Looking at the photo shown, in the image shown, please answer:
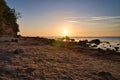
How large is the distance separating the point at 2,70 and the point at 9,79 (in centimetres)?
127

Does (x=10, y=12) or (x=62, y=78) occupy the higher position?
(x=10, y=12)

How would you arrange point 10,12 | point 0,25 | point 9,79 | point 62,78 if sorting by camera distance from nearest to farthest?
point 9,79
point 62,78
point 0,25
point 10,12

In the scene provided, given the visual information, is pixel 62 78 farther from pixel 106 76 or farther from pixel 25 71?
pixel 106 76

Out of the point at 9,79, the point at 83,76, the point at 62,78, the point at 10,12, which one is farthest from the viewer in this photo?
the point at 10,12

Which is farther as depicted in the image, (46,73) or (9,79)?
(46,73)

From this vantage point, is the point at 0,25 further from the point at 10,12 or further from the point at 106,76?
the point at 106,76

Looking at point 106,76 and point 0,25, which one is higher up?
point 0,25

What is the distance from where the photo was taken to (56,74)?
958cm

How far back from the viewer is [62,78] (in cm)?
905

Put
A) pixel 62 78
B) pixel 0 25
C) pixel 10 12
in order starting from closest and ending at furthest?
pixel 62 78 < pixel 0 25 < pixel 10 12

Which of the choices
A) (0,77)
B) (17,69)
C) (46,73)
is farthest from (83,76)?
(0,77)

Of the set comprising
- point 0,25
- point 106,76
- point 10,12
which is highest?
point 10,12

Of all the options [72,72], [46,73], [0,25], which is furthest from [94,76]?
[0,25]

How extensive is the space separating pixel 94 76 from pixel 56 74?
2183mm
